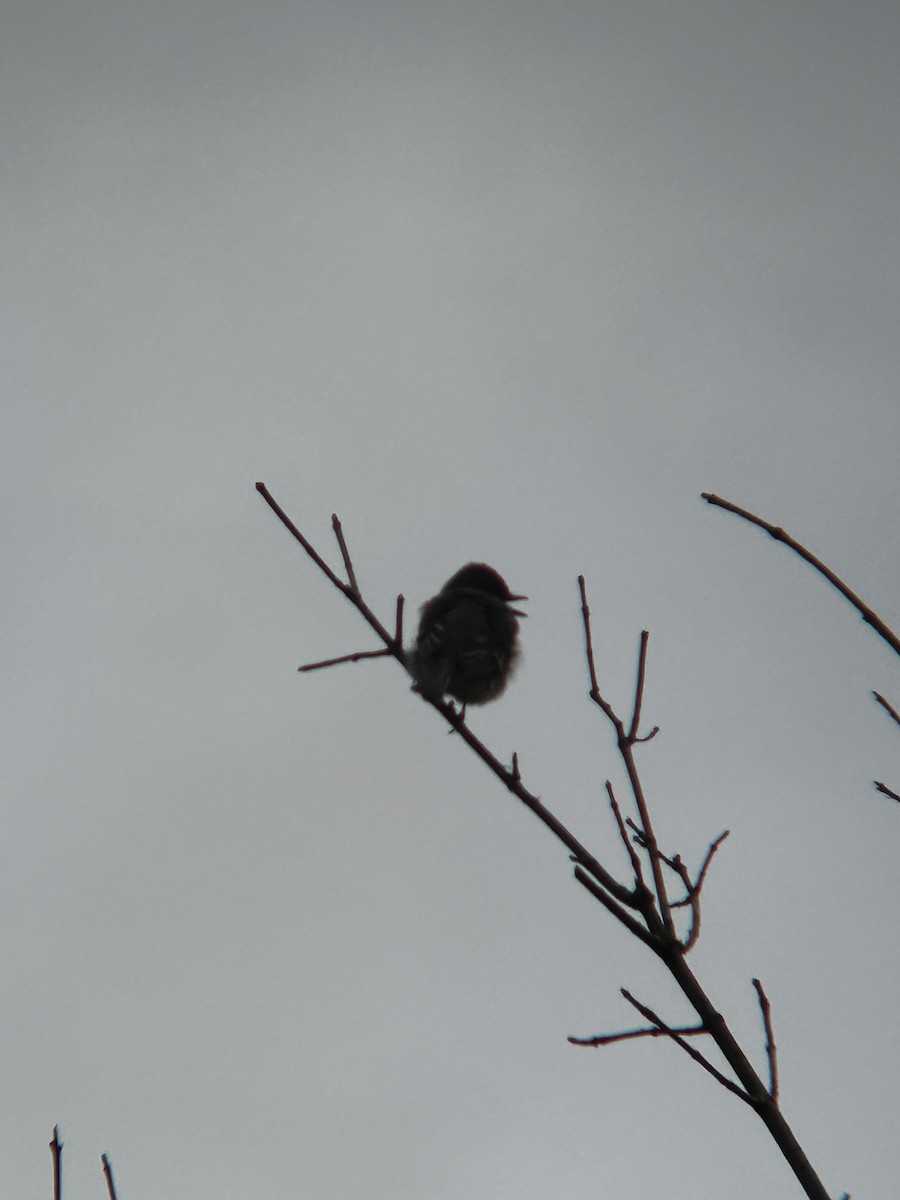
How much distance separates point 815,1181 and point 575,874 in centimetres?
79

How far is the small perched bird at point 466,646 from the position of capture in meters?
7.79

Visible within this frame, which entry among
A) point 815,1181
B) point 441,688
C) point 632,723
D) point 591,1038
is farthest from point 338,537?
point 441,688

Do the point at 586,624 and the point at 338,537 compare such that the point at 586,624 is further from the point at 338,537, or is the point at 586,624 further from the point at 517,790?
the point at 338,537

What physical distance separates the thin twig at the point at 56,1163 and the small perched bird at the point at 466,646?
4.88 meters

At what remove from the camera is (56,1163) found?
99.5 inches

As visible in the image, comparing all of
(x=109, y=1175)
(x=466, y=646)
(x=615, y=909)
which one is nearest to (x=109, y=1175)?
(x=109, y=1175)

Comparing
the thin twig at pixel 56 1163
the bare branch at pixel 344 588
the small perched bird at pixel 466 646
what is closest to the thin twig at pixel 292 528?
the bare branch at pixel 344 588

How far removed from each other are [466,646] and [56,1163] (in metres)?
5.49

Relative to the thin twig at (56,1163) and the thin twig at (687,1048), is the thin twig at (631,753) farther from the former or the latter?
the thin twig at (56,1163)

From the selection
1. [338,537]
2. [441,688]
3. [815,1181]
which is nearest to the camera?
[815,1181]

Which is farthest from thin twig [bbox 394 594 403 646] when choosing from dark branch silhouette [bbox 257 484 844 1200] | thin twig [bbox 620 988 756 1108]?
thin twig [bbox 620 988 756 1108]

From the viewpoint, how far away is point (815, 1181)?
2.17m

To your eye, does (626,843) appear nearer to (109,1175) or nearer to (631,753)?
(631,753)

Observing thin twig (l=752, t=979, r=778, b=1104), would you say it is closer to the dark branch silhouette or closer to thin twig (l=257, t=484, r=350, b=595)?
the dark branch silhouette
